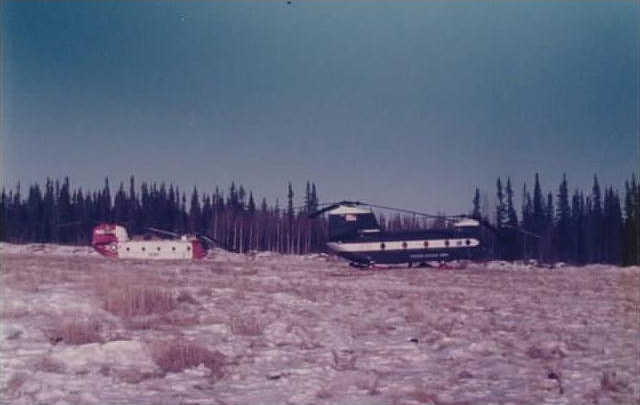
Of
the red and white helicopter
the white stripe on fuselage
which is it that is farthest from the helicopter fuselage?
the red and white helicopter

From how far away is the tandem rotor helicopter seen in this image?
34625mm

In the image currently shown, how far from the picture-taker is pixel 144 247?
46.6 m

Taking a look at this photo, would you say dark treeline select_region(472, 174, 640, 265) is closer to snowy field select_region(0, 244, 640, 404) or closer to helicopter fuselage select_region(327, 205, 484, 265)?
helicopter fuselage select_region(327, 205, 484, 265)

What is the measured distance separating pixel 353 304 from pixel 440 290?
5449 millimetres

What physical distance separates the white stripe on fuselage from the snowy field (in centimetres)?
1941

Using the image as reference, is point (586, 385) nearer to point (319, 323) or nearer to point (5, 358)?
point (319, 323)

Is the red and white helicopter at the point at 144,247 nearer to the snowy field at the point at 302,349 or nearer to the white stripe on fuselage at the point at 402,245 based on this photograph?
the white stripe on fuselage at the point at 402,245

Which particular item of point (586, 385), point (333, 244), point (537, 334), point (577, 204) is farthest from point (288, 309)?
point (577, 204)

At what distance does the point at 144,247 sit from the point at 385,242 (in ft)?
66.9

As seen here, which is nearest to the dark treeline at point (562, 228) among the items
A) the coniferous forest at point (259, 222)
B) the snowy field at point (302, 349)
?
the coniferous forest at point (259, 222)

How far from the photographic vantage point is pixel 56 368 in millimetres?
7246

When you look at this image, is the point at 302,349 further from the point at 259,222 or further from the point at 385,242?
the point at 259,222

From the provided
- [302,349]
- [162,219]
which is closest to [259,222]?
[162,219]

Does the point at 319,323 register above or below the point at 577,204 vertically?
A: below
